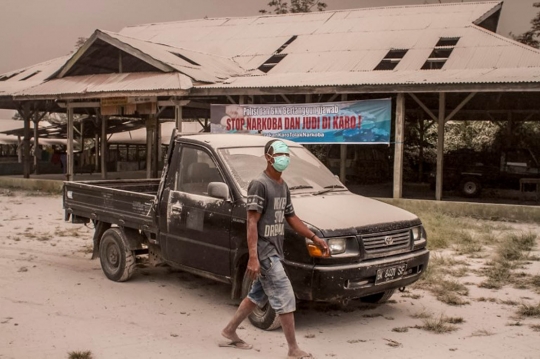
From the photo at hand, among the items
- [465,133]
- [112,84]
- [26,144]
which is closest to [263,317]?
[112,84]

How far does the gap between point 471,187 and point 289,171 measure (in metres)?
13.2

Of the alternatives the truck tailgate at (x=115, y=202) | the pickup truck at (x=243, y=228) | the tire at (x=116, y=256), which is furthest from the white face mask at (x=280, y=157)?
the tire at (x=116, y=256)

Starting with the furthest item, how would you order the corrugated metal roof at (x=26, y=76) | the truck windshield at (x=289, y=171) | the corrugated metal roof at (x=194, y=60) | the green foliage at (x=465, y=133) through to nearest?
the green foliage at (x=465, y=133) → the corrugated metal roof at (x=26, y=76) → the corrugated metal roof at (x=194, y=60) → the truck windshield at (x=289, y=171)

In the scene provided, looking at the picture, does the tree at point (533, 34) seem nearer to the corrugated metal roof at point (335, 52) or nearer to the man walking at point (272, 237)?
the corrugated metal roof at point (335, 52)

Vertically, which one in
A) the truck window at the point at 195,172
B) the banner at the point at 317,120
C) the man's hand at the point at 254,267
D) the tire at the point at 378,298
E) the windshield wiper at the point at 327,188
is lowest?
the tire at the point at 378,298

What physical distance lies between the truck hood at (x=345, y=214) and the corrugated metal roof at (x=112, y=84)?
10919 millimetres

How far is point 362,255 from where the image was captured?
17.7 feet

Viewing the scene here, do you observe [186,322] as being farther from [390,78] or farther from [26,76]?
[26,76]

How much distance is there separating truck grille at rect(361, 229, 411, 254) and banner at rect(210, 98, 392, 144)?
9.26 m

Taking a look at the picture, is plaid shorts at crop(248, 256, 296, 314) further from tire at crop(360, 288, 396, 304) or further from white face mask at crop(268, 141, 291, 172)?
tire at crop(360, 288, 396, 304)

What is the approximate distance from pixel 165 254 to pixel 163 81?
36.6 ft

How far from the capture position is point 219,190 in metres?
5.76

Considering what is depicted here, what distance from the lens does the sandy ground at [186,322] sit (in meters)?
5.02

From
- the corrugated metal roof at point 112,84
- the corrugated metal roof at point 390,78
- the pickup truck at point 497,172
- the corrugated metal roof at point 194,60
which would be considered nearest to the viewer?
the corrugated metal roof at point 390,78
